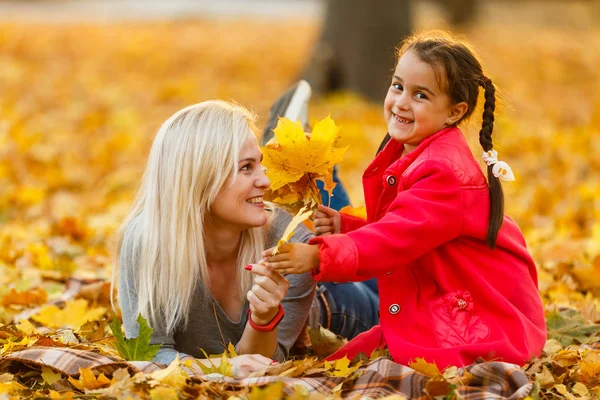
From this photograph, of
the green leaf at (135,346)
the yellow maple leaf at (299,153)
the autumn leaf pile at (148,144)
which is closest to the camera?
the yellow maple leaf at (299,153)

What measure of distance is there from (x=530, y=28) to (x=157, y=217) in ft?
48.9

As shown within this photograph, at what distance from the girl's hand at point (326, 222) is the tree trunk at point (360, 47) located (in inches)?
274

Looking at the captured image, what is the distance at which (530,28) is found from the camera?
54.1ft

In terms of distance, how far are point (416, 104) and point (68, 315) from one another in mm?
1697

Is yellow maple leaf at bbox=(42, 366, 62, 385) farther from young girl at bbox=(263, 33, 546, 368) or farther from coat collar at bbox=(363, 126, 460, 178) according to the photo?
coat collar at bbox=(363, 126, 460, 178)

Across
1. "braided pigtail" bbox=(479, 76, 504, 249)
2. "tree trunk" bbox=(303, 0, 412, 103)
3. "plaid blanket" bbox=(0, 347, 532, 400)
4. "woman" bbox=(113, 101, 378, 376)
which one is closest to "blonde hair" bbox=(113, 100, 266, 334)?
"woman" bbox=(113, 101, 378, 376)

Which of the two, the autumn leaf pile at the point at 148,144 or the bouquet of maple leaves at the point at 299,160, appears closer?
the bouquet of maple leaves at the point at 299,160

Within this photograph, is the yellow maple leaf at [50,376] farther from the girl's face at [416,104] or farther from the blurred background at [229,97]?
the girl's face at [416,104]

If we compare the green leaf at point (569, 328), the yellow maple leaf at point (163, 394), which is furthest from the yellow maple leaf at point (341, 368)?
the green leaf at point (569, 328)

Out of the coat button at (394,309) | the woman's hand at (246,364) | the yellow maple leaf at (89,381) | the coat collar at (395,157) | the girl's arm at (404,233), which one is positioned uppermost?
the coat collar at (395,157)

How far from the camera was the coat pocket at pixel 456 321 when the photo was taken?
2.65 meters

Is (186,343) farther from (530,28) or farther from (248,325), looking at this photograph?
(530,28)

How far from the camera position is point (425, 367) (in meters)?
2.58

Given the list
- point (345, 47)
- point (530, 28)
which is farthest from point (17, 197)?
point (530, 28)
